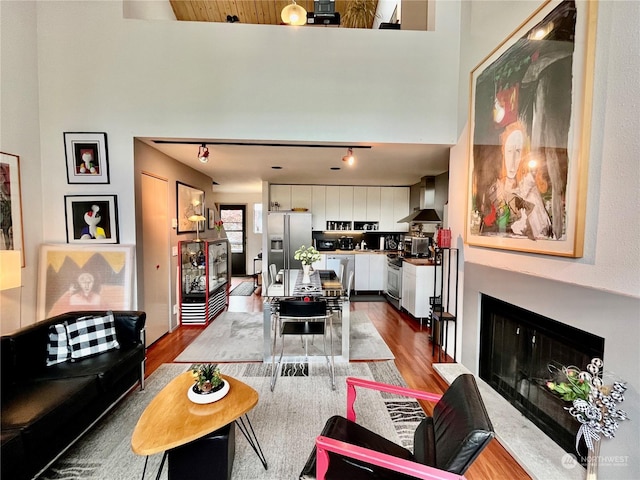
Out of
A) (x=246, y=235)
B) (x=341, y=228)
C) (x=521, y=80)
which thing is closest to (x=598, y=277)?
(x=521, y=80)

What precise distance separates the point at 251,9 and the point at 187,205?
3.32 meters

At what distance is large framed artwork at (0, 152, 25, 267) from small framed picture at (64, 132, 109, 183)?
1.29ft

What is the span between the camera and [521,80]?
2.01 m

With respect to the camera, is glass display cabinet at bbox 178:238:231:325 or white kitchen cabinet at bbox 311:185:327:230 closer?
glass display cabinet at bbox 178:238:231:325

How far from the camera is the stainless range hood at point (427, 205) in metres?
4.74

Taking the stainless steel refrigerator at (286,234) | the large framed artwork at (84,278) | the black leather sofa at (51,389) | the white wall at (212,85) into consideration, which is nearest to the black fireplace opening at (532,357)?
the white wall at (212,85)

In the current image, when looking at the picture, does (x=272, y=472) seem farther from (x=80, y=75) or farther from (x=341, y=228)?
(x=341, y=228)

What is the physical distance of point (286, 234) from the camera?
5754mm

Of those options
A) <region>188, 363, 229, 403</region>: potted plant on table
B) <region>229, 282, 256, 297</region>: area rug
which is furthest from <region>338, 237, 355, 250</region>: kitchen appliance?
<region>188, 363, 229, 403</region>: potted plant on table

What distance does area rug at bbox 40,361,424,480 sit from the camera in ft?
5.57

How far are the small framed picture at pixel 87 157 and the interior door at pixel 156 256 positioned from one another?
1.27 feet

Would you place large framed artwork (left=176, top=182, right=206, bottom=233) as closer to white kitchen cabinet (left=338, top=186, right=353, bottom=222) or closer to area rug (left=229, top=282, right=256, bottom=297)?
area rug (left=229, top=282, right=256, bottom=297)

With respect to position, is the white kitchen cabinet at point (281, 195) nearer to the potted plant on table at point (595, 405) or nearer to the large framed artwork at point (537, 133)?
the large framed artwork at point (537, 133)

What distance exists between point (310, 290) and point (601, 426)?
2384 millimetres
